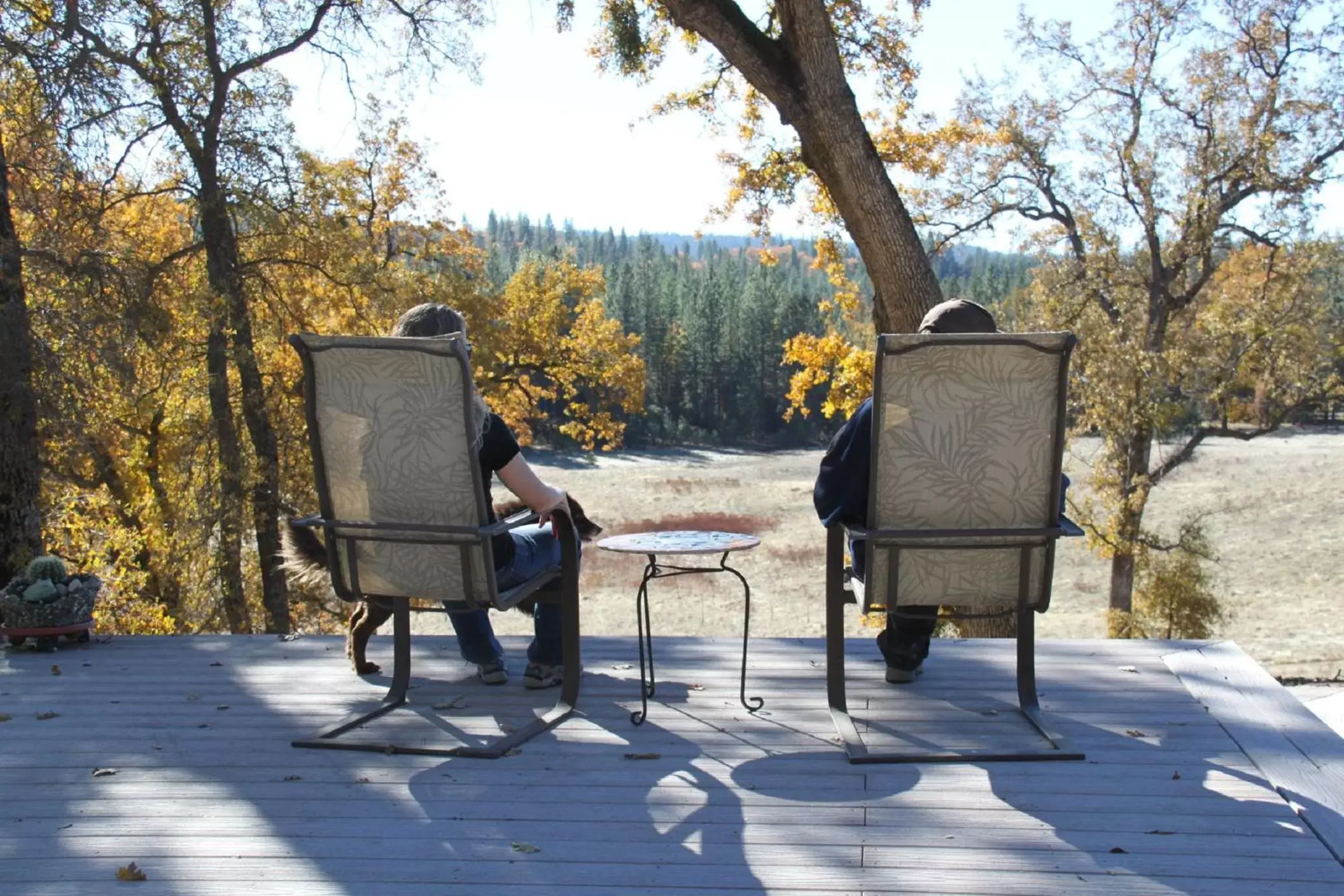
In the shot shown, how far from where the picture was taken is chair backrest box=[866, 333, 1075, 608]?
311 centimetres

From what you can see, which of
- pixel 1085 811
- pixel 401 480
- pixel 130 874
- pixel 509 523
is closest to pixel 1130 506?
pixel 1085 811

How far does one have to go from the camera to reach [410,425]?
10.8 feet

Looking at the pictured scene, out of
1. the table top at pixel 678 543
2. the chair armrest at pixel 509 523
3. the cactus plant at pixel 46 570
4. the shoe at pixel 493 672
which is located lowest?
the shoe at pixel 493 672

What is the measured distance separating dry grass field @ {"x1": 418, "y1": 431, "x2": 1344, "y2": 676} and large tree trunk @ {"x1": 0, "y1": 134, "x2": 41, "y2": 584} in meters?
8.34

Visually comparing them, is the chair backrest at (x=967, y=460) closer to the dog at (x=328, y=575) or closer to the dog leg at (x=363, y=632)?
the dog at (x=328, y=575)

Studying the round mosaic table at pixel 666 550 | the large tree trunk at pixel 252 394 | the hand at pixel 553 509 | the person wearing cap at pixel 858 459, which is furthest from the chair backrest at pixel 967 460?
the large tree trunk at pixel 252 394

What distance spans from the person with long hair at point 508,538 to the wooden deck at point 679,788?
13cm

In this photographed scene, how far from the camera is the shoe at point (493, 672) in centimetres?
409

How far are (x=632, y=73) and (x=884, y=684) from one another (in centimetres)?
695

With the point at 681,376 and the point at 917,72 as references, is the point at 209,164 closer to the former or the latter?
the point at 917,72

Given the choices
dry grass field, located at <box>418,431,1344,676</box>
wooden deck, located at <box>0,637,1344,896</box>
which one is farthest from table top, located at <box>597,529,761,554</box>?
dry grass field, located at <box>418,431,1344,676</box>

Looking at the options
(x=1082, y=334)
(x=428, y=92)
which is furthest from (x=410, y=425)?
(x=1082, y=334)

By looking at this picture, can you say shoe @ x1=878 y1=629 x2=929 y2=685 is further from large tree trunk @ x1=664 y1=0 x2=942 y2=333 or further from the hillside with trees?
the hillside with trees

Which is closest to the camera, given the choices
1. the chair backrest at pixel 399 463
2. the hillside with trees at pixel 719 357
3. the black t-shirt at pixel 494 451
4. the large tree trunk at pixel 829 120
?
the chair backrest at pixel 399 463
